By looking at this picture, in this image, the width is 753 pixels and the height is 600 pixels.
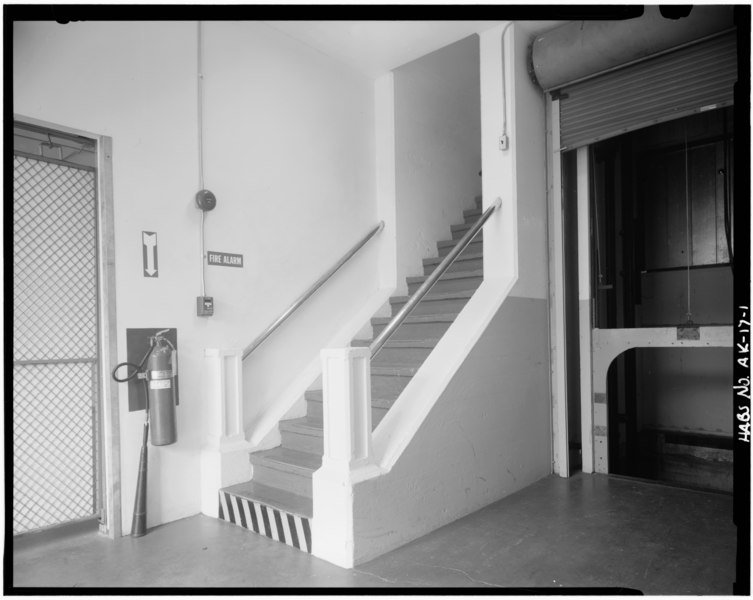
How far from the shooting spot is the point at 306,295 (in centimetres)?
444

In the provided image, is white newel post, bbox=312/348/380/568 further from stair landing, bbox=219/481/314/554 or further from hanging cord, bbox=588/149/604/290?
hanging cord, bbox=588/149/604/290

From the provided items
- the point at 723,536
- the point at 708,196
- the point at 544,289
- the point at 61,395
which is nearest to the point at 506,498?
the point at 723,536

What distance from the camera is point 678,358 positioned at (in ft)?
19.5

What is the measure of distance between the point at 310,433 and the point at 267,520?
2.23 ft

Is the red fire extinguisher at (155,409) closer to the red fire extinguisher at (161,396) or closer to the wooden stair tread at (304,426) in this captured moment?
the red fire extinguisher at (161,396)

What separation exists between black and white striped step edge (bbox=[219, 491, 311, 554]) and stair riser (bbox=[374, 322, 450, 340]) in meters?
1.65

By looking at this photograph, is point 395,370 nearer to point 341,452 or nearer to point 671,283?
point 341,452

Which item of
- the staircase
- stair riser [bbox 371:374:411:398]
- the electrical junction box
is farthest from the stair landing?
the electrical junction box

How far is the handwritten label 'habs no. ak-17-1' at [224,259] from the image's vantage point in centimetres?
388

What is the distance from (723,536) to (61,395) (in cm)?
393

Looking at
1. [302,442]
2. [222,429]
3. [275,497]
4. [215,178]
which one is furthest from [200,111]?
[275,497]

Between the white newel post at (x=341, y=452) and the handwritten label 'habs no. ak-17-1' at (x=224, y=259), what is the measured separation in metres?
1.31

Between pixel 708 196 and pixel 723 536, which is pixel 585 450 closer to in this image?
pixel 723 536

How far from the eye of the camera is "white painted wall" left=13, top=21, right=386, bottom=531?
3391mm
